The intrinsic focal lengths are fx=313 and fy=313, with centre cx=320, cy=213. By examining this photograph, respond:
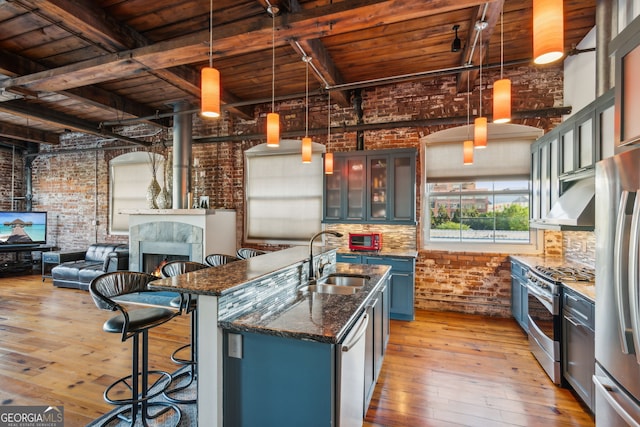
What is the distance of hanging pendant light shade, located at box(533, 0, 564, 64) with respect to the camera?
4.28 ft

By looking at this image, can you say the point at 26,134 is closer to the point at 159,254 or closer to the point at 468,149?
the point at 159,254

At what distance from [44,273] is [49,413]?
19.7 feet

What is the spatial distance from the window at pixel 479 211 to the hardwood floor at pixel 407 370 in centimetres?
125

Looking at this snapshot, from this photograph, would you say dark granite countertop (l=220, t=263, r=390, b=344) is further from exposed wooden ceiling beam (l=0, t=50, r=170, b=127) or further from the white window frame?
exposed wooden ceiling beam (l=0, t=50, r=170, b=127)

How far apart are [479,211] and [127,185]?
7.21m

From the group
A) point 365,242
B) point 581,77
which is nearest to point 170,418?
point 365,242

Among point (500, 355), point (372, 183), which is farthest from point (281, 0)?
point (500, 355)

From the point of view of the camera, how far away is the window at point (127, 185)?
694cm

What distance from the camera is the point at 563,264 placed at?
3832 millimetres

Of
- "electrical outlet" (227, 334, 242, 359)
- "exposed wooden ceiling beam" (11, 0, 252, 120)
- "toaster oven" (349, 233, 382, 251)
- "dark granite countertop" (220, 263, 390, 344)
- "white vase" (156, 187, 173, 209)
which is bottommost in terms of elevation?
"electrical outlet" (227, 334, 242, 359)

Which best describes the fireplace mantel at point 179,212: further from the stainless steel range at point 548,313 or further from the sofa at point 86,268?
the stainless steel range at point 548,313

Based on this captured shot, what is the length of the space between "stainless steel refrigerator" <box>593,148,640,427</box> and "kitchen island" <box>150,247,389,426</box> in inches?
52.3

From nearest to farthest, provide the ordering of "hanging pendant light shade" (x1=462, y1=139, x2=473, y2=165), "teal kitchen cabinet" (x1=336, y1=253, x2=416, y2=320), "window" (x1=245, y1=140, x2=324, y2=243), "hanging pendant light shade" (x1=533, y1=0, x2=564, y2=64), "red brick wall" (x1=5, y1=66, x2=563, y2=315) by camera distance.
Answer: "hanging pendant light shade" (x1=533, y1=0, x2=564, y2=64)
"hanging pendant light shade" (x1=462, y1=139, x2=473, y2=165)
"teal kitchen cabinet" (x1=336, y1=253, x2=416, y2=320)
"red brick wall" (x1=5, y1=66, x2=563, y2=315)
"window" (x1=245, y1=140, x2=324, y2=243)

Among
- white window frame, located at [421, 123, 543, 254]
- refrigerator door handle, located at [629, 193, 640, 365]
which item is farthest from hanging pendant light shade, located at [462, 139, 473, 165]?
refrigerator door handle, located at [629, 193, 640, 365]
